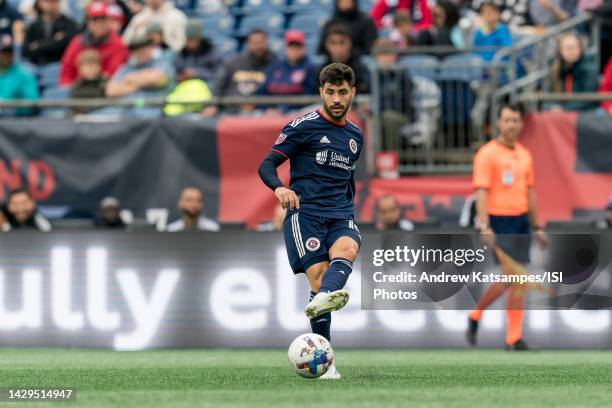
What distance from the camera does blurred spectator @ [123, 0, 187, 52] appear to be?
61.5ft

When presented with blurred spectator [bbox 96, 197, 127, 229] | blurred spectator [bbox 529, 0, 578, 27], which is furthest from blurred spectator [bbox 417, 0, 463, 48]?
blurred spectator [bbox 96, 197, 127, 229]

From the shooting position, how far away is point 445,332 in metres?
13.2

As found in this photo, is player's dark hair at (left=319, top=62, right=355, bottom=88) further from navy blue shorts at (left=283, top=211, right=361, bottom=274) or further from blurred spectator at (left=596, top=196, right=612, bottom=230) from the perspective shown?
blurred spectator at (left=596, top=196, right=612, bottom=230)

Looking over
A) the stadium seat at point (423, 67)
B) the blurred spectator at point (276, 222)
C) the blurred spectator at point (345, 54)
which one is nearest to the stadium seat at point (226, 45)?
the blurred spectator at point (345, 54)

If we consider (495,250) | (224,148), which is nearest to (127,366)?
(495,250)

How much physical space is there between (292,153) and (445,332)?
4.53m

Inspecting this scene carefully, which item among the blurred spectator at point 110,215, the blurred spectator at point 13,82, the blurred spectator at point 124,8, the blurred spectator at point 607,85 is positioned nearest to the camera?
the blurred spectator at point 110,215

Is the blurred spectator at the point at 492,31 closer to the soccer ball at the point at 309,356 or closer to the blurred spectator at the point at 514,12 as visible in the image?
the blurred spectator at the point at 514,12

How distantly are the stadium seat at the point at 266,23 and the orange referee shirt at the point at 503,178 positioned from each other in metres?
7.88

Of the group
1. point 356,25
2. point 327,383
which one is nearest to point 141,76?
point 356,25

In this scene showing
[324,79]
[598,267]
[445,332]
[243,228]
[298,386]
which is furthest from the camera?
[243,228]

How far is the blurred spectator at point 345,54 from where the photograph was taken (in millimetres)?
16031

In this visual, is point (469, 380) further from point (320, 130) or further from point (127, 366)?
point (127, 366)

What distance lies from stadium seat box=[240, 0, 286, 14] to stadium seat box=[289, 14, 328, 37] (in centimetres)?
77
